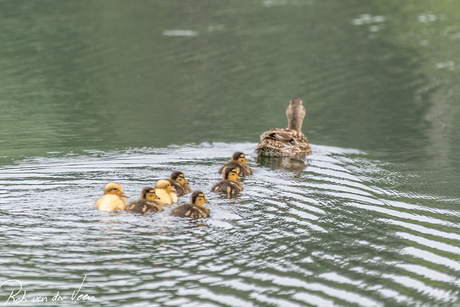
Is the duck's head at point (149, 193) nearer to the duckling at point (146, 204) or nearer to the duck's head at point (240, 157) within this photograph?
the duckling at point (146, 204)

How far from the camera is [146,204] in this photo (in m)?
6.93

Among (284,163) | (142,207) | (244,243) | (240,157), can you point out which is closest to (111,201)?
(142,207)

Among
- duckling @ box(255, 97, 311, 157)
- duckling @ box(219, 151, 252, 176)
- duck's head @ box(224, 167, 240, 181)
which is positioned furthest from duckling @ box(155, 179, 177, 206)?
duckling @ box(255, 97, 311, 157)

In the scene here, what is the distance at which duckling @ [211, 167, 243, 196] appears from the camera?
25.4 ft

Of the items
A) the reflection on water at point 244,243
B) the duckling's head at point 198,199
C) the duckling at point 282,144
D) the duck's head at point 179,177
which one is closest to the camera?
the reflection on water at point 244,243

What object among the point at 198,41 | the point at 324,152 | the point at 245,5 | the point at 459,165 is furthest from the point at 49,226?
the point at 245,5

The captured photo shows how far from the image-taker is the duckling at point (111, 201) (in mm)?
6895

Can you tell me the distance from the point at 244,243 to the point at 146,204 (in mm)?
1561

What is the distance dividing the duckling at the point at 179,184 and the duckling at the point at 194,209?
926 millimetres

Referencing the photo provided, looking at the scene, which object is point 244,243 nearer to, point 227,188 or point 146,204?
point 146,204

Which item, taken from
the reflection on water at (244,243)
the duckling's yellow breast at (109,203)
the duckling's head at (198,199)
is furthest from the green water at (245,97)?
the duckling's head at (198,199)

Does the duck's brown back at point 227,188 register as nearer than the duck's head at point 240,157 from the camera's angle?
Yes

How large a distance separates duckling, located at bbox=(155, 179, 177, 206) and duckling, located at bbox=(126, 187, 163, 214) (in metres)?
0.20

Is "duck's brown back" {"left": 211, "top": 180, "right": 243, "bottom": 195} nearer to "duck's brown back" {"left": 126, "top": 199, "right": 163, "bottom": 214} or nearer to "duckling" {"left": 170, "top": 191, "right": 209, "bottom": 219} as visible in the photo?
"duckling" {"left": 170, "top": 191, "right": 209, "bottom": 219}
